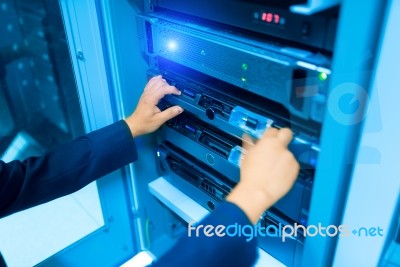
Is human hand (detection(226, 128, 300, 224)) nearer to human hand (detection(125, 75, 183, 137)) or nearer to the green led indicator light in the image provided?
the green led indicator light

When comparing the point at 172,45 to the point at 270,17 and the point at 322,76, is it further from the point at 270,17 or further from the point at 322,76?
the point at 322,76

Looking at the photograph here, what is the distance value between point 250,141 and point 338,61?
11.3 inches

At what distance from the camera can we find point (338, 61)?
568 millimetres

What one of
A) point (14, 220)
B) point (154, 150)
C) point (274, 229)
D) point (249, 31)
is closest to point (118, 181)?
point (154, 150)

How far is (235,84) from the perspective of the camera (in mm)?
790

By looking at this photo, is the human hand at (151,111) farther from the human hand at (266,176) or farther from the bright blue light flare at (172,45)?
the human hand at (266,176)

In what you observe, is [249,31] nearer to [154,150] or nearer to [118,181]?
[154,150]

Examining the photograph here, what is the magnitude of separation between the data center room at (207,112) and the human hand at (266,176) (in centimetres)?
3

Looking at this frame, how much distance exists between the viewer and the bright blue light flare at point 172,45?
89cm

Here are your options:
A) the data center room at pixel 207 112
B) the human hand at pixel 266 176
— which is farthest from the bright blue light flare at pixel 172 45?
the human hand at pixel 266 176

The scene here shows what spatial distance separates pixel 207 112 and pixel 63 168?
0.37 m

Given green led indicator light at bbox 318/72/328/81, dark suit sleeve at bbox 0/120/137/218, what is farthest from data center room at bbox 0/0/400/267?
dark suit sleeve at bbox 0/120/137/218

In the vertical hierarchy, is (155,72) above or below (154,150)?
above

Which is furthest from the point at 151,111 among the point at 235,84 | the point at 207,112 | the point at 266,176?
the point at 266,176
